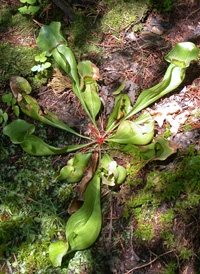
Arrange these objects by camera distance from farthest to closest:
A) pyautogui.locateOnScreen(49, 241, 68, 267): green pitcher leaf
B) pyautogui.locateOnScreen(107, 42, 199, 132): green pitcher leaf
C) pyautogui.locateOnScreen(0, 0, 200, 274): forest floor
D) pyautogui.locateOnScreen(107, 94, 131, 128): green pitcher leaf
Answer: pyautogui.locateOnScreen(107, 94, 131, 128): green pitcher leaf, pyautogui.locateOnScreen(107, 42, 199, 132): green pitcher leaf, pyautogui.locateOnScreen(0, 0, 200, 274): forest floor, pyautogui.locateOnScreen(49, 241, 68, 267): green pitcher leaf

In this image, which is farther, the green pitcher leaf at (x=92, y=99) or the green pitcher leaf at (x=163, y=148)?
the green pitcher leaf at (x=92, y=99)

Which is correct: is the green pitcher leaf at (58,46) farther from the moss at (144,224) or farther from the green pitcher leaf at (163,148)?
the moss at (144,224)

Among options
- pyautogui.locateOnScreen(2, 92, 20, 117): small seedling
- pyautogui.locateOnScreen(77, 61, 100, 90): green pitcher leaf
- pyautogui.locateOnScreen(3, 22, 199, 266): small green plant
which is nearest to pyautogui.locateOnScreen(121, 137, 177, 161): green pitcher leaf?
pyautogui.locateOnScreen(3, 22, 199, 266): small green plant

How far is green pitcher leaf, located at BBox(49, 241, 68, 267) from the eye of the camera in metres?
1.73

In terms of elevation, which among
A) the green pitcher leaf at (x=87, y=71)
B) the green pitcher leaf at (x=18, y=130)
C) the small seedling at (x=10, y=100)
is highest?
the green pitcher leaf at (x=87, y=71)

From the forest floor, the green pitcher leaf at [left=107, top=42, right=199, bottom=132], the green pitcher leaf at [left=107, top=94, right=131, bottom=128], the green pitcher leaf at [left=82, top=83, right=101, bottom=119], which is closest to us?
the forest floor

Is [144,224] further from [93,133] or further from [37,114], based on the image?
[37,114]

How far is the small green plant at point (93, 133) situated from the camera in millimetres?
1854

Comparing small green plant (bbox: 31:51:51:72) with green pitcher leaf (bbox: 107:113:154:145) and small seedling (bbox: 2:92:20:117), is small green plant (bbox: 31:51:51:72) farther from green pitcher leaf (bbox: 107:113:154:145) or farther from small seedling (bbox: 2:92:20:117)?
green pitcher leaf (bbox: 107:113:154:145)

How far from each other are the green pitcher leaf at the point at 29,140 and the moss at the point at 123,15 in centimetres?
114

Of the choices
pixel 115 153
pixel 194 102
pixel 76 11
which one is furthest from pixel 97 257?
pixel 76 11

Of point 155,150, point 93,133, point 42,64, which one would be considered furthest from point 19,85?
point 155,150

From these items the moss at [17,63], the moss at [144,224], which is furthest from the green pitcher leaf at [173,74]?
the moss at [17,63]

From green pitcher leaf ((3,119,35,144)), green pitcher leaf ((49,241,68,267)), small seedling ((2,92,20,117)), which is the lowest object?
green pitcher leaf ((49,241,68,267))
